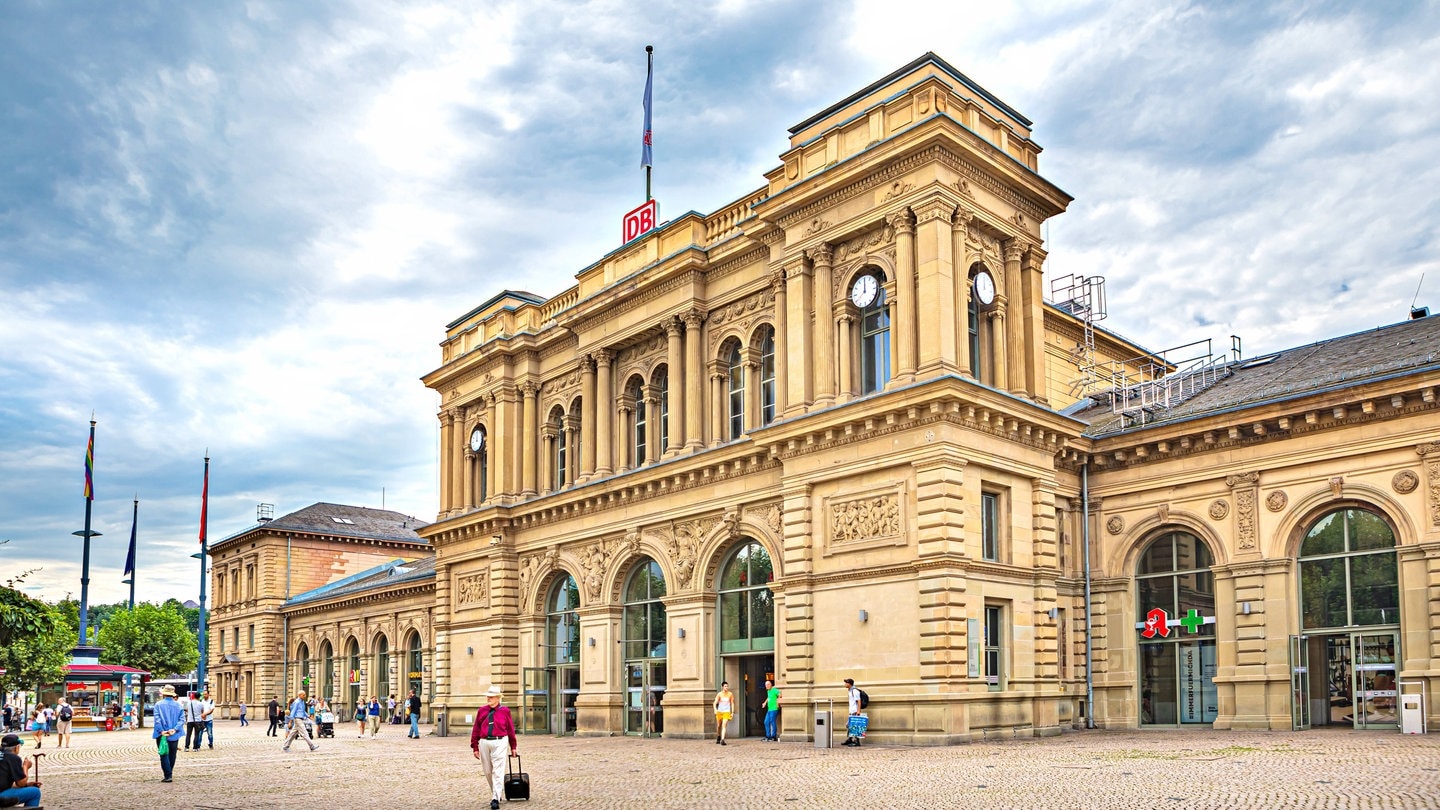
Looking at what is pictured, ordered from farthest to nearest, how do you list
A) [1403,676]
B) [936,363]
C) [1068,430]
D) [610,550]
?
[610,550]
[1068,430]
[936,363]
[1403,676]

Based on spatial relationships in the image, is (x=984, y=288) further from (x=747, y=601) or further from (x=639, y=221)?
(x=639, y=221)

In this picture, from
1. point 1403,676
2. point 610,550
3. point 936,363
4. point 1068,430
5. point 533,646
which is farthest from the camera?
point 533,646

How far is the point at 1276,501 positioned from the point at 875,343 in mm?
11066

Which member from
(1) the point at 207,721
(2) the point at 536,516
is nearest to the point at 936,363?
(2) the point at 536,516

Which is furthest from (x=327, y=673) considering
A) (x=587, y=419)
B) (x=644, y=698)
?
(x=644, y=698)

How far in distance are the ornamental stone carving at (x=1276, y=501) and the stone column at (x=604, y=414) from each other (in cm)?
2169

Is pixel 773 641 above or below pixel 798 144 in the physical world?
below

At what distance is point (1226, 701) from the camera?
33.7m

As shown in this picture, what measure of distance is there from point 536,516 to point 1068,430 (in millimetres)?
20790

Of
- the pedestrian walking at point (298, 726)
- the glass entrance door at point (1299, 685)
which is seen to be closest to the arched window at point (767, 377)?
the glass entrance door at point (1299, 685)

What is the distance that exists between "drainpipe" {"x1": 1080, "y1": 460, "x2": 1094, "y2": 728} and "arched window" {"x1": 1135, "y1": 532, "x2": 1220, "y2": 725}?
4.46 ft

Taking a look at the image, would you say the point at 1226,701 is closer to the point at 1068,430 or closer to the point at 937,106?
the point at 1068,430

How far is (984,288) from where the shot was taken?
116ft

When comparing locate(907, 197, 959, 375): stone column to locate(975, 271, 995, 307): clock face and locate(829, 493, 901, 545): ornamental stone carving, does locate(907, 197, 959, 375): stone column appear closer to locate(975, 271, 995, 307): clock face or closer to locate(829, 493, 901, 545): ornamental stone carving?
locate(975, 271, 995, 307): clock face
